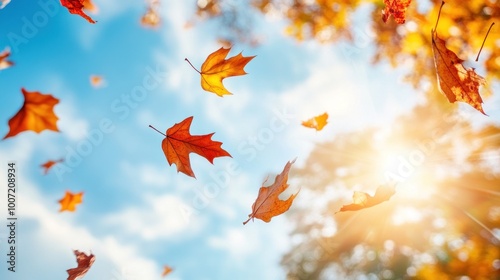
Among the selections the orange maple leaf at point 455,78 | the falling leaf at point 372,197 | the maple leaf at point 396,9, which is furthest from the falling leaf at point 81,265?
the maple leaf at point 396,9

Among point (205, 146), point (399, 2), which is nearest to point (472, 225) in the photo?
point (399, 2)

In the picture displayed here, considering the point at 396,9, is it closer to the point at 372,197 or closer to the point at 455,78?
the point at 455,78

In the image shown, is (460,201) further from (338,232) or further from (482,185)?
(338,232)

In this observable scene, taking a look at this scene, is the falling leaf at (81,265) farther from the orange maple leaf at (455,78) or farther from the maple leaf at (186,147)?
the orange maple leaf at (455,78)

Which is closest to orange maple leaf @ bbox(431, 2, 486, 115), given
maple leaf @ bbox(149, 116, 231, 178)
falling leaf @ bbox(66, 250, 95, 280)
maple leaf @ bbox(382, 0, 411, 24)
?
maple leaf @ bbox(382, 0, 411, 24)

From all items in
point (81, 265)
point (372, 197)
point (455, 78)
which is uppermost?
point (81, 265)

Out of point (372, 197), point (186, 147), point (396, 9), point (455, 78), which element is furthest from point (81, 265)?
point (396, 9)

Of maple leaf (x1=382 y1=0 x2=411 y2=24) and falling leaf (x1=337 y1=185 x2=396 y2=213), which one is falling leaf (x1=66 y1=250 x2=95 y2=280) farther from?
maple leaf (x1=382 y1=0 x2=411 y2=24)

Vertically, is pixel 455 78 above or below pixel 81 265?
below
